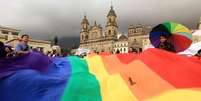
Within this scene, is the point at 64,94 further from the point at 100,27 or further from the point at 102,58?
the point at 100,27

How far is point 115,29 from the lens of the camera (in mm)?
144500

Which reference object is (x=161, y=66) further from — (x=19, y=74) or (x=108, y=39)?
(x=108, y=39)

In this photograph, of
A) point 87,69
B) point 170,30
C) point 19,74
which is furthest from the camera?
point 170,30

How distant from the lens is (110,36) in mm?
142250

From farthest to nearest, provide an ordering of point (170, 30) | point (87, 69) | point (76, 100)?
point (170, 30)
point (87, 69)
point (76, 100)

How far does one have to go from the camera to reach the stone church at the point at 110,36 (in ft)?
463

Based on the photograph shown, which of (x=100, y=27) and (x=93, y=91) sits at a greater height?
(x=100, y=27)

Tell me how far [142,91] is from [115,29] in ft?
457

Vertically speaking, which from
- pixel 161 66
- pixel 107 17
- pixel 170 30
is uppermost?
pixel 107 17

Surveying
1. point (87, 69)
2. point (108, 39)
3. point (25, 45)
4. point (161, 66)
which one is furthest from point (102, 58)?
point (108, 39)

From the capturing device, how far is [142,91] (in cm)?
546

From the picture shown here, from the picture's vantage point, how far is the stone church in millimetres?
141125

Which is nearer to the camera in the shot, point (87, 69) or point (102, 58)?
point (87, 69)

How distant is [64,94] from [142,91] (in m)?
1.11
